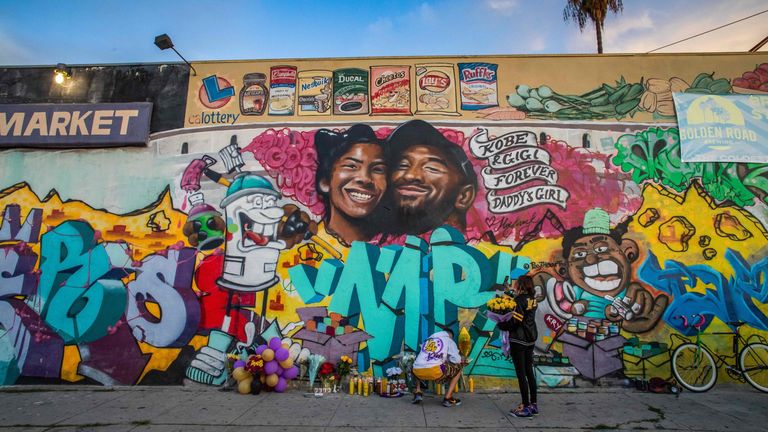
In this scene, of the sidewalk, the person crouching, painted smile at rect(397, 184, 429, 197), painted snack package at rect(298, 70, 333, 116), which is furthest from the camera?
painted snack package at rect(298, 70, 333, 116)

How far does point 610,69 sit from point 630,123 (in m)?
1.13

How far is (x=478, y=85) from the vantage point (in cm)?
787

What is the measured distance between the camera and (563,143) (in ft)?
25.1

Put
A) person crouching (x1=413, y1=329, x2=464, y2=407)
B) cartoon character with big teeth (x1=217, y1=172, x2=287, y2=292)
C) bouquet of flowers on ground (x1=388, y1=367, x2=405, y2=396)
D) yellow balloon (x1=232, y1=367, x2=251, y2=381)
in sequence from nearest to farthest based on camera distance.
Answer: person crouching (x1=413, y1=329, x2=464, y2=407) → bouquet of flowers on ground (x1=388, y1=367, x2=405, y2=396) → yellow balloon (x1=232, y1=367, x2=251, y2=381) → cartoon character with big teeth (x1=217, y1=172, x2=287, y2=292)

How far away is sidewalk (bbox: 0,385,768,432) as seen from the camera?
17.0 feet

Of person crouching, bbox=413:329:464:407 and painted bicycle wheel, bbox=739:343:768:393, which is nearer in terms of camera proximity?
person crouching, bbox=413:329:464:407

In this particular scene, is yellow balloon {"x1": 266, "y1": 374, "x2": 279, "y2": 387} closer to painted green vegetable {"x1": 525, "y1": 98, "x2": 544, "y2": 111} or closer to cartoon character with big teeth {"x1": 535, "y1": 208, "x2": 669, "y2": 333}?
cartoon character with big teeth {"x1": 535, "y1": 208, "x2": 669, "y2": 333}

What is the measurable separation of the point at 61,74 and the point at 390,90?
6.64m

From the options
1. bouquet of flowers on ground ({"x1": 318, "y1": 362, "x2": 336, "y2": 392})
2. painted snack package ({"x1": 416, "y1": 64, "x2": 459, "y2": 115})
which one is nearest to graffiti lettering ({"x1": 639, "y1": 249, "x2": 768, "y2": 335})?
painted snack package ({"x1": 416, "y1": 64, "x2": 459, "y2": 115})

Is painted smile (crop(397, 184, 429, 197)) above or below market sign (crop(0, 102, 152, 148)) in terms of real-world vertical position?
below

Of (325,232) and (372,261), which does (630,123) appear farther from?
(325,232)

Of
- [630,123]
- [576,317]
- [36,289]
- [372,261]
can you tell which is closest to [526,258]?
[576,317]

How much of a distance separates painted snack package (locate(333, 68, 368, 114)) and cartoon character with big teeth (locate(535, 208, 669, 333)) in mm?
4561

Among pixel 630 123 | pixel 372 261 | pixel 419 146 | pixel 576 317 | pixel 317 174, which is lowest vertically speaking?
pixel 576 317
